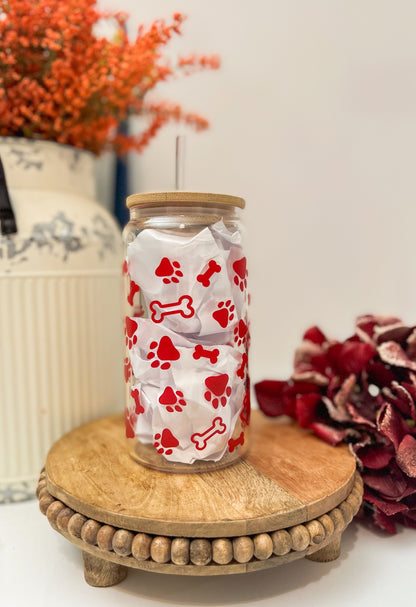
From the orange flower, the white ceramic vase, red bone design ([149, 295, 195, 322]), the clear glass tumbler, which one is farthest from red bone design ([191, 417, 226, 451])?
the orange flower

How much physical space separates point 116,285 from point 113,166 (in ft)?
1.30

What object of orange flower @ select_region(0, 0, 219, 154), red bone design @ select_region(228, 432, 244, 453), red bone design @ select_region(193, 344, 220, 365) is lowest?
red bone design @ select_region(228, 432, 244, 453)

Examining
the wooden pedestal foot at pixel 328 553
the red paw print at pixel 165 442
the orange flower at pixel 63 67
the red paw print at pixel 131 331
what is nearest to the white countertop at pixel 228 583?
the wooden pedestal foot at pixel 328 553

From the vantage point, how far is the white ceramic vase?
0.56m

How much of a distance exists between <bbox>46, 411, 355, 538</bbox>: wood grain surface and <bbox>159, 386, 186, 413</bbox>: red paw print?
2.6 inches

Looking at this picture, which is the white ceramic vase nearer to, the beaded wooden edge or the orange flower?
→ the orange flower

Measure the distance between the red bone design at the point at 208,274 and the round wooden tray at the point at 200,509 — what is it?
184mm

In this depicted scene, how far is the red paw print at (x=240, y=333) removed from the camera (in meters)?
0.48

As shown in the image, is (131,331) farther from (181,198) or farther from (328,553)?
(328,553)

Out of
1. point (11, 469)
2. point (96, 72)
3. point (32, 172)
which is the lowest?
point (11, 469)

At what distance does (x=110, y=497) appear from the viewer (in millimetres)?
407

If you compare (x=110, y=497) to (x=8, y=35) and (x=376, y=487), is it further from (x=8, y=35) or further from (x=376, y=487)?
(x=8, y=35)

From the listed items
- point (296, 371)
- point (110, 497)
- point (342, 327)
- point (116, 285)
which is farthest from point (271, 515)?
point (342, 327)

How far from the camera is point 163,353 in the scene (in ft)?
1.48
